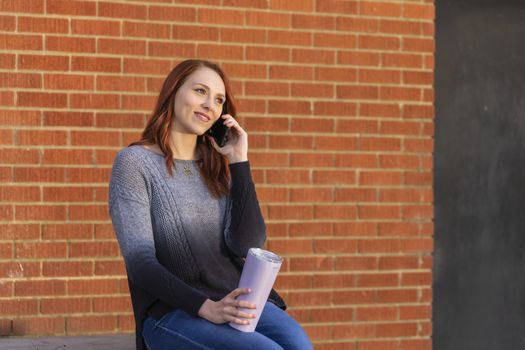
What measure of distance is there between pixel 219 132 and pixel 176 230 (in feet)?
1.66

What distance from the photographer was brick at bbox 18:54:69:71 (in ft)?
17.0

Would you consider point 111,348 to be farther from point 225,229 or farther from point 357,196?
point 357,196

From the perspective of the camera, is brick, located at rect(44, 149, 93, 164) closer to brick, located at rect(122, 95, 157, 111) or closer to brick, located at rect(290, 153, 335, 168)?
brick, located at rect(122, 95, 157, 111)

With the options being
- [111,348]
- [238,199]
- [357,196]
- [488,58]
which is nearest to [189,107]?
[238,199]

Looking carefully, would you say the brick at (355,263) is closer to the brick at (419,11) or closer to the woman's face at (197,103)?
the brick at (419,11)

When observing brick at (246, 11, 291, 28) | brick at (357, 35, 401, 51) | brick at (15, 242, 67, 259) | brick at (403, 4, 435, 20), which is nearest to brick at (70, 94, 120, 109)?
brick at (15, 242, 67, 259)

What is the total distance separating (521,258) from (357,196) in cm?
126

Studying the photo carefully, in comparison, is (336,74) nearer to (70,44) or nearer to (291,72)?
(291,72)

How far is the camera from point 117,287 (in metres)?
5.31

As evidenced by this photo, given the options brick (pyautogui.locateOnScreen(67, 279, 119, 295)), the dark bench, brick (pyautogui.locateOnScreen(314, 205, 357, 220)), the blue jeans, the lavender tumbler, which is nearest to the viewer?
the lavender tumbler

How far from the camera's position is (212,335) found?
3.29m

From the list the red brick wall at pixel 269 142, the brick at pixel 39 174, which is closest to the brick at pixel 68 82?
the red brick wall at pixel 269 142

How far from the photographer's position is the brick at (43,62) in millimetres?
5184

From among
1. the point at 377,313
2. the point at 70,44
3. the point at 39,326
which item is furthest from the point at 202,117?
the point at 377,313
